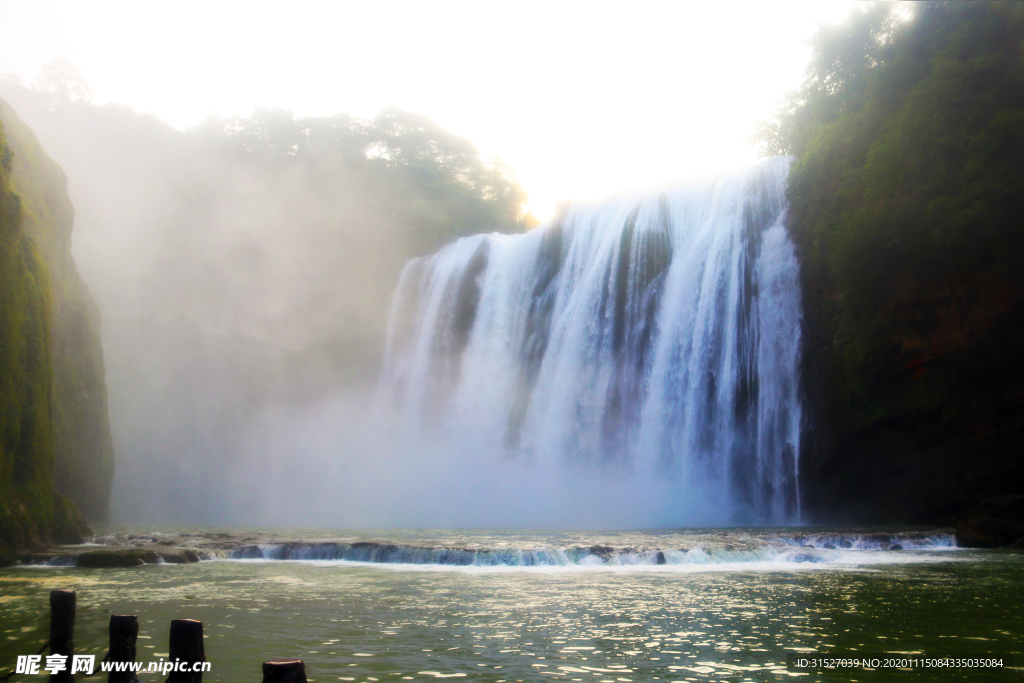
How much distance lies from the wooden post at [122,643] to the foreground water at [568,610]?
1072 millimetres

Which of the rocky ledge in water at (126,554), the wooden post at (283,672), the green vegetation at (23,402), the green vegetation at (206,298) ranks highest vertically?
the green vegetation at (206,298)

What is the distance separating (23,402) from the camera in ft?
49.1

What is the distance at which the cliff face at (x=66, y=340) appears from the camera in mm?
20594

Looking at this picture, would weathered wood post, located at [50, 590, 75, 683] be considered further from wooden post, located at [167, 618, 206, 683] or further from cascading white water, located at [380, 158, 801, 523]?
cascading white water, located at [380, 158, 801, 523]

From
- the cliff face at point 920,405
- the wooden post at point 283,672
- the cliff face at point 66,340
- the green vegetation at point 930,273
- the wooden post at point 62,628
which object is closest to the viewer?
the wooden post at point 283,672

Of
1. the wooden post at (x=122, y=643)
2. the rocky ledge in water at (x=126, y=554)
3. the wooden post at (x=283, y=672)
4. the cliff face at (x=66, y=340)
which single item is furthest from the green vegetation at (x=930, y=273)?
the cliff face at (x=66, y=340)

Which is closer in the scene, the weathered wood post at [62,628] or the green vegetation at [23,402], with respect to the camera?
the weathered wood post at [62,628]

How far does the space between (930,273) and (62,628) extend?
66.0 ft

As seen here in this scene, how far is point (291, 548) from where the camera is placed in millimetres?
14352

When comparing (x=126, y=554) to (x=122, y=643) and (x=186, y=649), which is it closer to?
(x=122, y=643)

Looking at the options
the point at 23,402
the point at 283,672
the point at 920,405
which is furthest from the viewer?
the point at 920,405

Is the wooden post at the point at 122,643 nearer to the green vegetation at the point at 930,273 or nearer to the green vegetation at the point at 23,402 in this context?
the green vegetation at the point at 23,402

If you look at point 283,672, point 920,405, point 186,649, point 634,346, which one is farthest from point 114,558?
point 920,405

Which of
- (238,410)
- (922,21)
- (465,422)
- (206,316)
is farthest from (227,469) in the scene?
(922,21)
